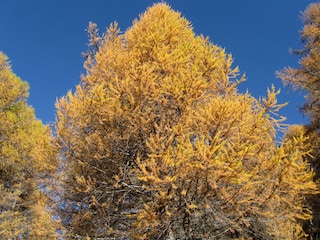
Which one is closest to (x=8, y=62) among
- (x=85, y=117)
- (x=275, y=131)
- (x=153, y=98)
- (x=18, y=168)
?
(x=18, y=168)

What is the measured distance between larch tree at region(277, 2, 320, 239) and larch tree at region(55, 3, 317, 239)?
3.20m

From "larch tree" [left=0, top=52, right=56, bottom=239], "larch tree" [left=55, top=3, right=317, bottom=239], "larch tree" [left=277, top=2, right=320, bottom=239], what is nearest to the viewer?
"larch tree" [left=55, top=3, right=317, bottom=239]

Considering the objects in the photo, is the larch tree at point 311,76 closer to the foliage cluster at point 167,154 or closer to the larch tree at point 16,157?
the foliage cluster at point 167,154

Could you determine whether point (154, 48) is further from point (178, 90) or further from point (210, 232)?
point (210, 232)

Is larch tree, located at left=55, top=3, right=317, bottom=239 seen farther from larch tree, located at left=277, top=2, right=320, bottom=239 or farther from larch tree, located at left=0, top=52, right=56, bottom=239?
larch tree, located at left=0, top=52, right=56, bottom=239

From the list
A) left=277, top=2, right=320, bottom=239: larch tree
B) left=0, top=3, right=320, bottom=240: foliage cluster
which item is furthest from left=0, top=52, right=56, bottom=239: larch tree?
left=277, top=2, right=320, bottom=239: larch tree

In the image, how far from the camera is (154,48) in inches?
248

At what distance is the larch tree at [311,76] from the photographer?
8.40m

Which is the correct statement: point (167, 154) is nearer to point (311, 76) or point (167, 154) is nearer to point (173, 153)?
point (173, 153)

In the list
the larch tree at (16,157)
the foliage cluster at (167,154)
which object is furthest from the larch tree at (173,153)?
the larch tree at (16,157)

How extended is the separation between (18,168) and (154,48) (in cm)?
706

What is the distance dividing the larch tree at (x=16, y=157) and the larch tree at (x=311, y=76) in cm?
747

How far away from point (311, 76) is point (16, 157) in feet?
30.8

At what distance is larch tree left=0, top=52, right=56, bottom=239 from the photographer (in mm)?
9922
